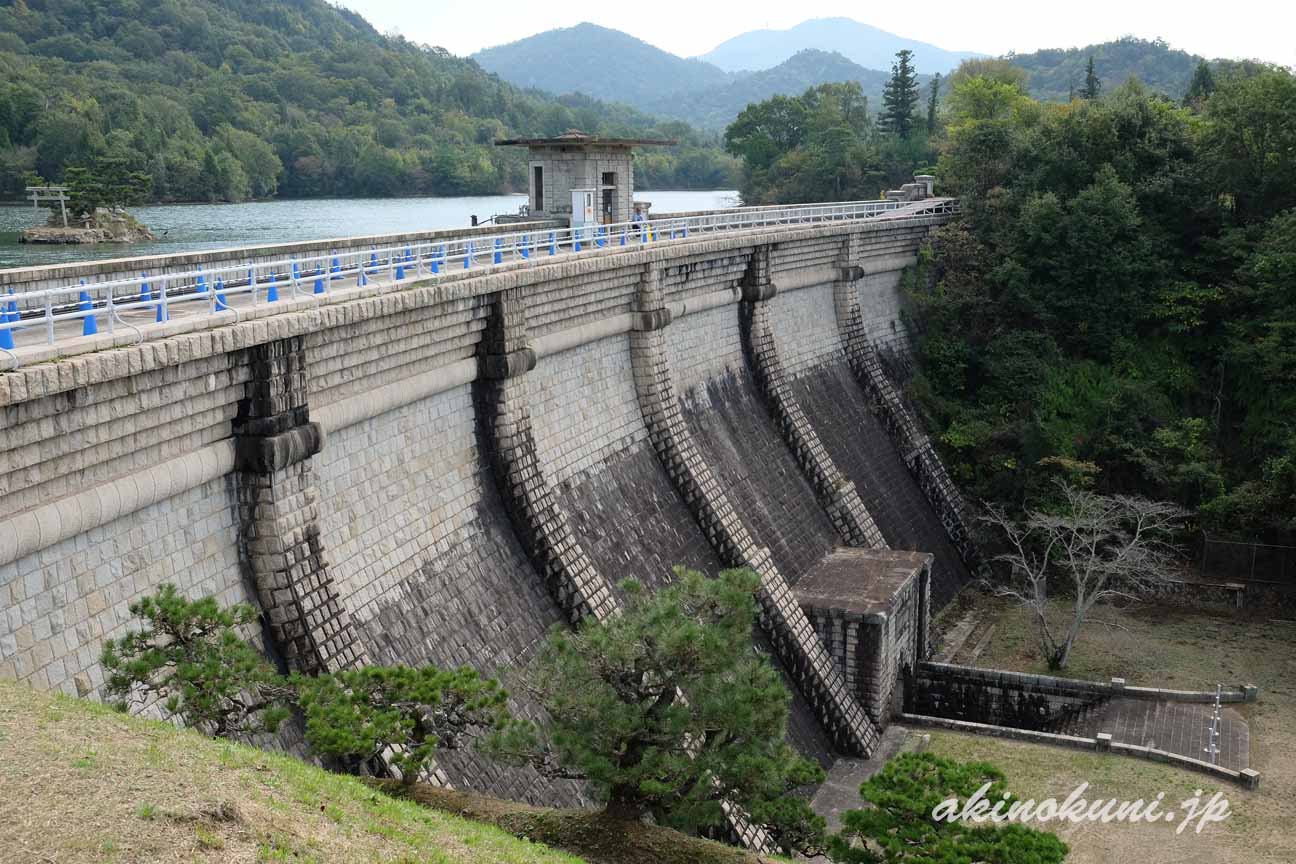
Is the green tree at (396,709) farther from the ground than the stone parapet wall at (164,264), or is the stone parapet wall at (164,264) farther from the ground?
the stone parapet wall at (164,264)

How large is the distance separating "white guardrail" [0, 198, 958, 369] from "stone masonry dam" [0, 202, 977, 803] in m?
0.58

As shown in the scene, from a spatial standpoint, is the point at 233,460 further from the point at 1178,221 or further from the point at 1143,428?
the point at 1178,221

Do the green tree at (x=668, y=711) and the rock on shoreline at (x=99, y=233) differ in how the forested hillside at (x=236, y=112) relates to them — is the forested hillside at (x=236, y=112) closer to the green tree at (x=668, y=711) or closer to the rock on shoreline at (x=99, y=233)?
the rock on shoreline at (x=99, y=233)

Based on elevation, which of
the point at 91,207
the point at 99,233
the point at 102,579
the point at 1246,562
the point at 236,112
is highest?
the point at 236,112

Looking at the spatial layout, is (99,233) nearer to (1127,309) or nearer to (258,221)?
(258,221)

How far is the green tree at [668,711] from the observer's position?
57.4 ft

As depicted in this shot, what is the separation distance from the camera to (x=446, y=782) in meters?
20.5

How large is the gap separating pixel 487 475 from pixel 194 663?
1250 cm

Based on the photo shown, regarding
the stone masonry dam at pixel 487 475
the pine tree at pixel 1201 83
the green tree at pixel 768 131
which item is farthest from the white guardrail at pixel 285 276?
the green tree at pixel 768 131

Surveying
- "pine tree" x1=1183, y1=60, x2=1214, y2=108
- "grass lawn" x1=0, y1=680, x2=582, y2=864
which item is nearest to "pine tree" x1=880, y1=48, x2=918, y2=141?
"pine tree" x1=1183, y1=60, x2=1214, y2=108

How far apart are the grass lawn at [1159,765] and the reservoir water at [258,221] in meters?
32.5

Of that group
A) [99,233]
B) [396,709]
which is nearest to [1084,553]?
[396,709]

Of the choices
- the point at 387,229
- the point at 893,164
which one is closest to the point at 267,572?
the point at 387,229

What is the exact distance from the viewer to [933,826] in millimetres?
18078
